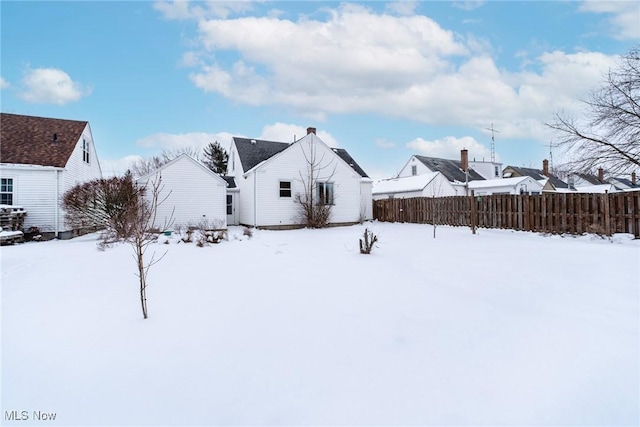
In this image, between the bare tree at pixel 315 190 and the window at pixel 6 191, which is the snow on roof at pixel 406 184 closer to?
the bare tree at pixel 315 190

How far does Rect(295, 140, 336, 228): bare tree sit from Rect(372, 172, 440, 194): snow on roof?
9533mm

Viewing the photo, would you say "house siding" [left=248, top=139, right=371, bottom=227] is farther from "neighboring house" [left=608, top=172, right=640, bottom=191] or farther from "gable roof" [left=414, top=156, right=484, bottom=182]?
Result: "gable roof" [left=414, top=156, right=484, bottom=182]

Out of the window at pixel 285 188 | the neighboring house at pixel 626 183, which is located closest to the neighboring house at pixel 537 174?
the neighboring house at pixel 626 183

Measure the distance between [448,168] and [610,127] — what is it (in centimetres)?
2126

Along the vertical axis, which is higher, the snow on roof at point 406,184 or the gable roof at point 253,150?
the gable roof at point 253,150

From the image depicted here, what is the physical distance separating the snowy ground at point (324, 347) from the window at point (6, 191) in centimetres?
932

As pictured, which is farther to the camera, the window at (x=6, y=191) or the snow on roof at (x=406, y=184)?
the snow on roof at (x=406, y=184)

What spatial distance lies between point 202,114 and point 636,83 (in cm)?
2368

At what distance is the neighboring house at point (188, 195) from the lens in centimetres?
1545

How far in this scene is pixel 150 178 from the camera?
15.2m

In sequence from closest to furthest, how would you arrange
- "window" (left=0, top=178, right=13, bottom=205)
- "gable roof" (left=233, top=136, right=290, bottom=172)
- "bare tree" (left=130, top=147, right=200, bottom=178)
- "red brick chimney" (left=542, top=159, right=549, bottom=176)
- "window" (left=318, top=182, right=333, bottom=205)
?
"window" (left=0, top=178, right=13, bottom=205), "window" (left=318, top=182, right=333, bottom=205), "gable roof" (left=233, top=136, right=290, bottom=172), "red brick chimney" (left=542, top=159, right=549, bottom=176), "bare tree" (left=130, top=147, right=200, bottom=178)

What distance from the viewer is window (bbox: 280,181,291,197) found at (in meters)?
18.3

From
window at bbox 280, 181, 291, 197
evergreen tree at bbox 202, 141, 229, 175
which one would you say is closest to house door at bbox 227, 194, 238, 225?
window at bbox 280, 181, 291, 197

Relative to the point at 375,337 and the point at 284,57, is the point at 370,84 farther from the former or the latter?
the point at 375,337
